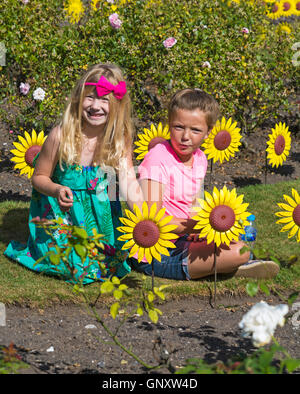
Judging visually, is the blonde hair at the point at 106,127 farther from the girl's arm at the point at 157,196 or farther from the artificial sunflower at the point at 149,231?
the artificial sunflower at the point at 149,231

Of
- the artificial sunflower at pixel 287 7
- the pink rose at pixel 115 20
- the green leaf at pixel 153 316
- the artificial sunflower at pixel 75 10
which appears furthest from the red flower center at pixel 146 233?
the artificial sunflower at pixel 287 7

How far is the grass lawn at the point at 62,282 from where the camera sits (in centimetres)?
333

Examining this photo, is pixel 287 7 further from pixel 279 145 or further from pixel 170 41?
pixel 279 145

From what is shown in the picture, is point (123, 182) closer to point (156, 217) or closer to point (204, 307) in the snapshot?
point (156, 217)

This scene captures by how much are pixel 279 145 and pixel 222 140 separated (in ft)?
2.10

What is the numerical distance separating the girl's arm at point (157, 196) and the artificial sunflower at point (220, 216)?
0.31 m

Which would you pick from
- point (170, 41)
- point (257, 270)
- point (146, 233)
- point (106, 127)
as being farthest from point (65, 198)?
point (170, 41)

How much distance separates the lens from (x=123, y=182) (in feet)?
11.4

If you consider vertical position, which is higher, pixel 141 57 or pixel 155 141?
pixel 141 57

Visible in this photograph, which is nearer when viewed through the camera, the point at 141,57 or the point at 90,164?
the point at 90,164

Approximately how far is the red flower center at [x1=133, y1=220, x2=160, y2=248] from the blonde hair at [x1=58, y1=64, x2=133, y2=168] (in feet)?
1.98

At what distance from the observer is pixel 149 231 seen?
3.03 metres
